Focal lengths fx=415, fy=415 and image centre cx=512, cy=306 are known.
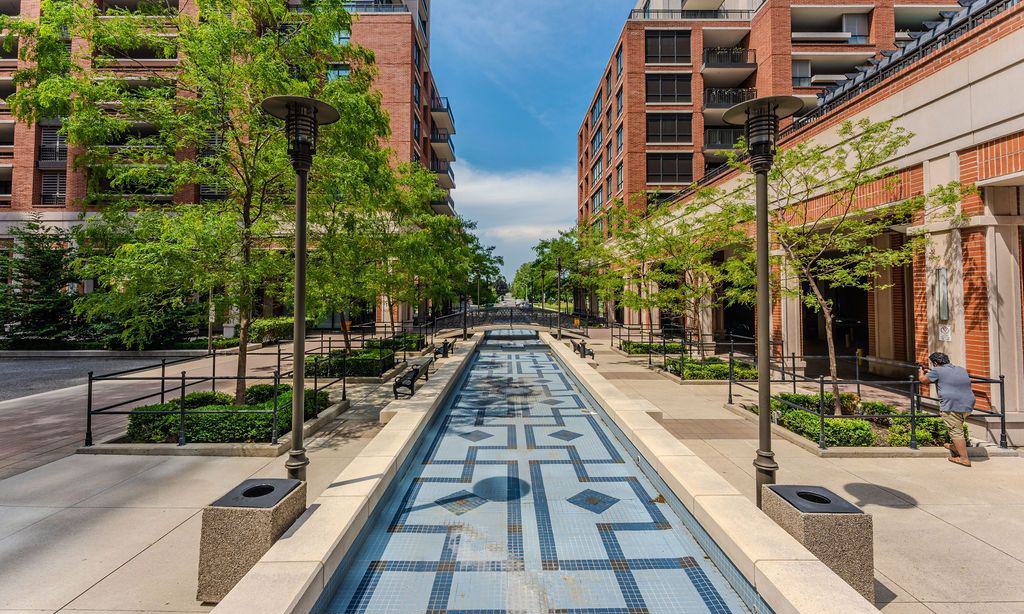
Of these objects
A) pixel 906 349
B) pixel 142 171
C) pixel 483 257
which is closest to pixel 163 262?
pixel 142 171

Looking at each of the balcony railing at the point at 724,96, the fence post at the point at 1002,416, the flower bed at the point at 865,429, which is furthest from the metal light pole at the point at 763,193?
the balcony railing at the point at 724,96

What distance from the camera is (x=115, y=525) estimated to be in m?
4.91

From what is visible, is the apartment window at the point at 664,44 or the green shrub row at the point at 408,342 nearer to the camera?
the green shrub row at the point at 408,342

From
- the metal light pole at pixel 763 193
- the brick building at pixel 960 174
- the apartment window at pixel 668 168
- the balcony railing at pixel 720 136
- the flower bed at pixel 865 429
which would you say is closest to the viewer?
the metal light pole at pixel 763 193

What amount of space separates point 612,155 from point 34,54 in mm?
39305

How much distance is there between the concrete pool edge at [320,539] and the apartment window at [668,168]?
3445 cm

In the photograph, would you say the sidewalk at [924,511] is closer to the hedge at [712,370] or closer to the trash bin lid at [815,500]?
the trash bin lid at [815,500]

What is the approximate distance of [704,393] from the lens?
12.1 m

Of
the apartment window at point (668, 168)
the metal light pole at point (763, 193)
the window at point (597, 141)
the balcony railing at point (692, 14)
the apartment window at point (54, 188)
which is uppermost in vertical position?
the balcony railing at point (692, 14)

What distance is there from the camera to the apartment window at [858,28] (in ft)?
104

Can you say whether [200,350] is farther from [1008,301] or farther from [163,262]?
[1008,301]

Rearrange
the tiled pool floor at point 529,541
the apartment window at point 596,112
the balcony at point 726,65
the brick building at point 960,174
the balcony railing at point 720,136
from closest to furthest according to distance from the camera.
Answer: the tiled pool floor at point 529,541 → the brick building at point 960,174 → the balcony at point 726,65 → the balcony railing at point 720,136 → the apartment window at point 596,112

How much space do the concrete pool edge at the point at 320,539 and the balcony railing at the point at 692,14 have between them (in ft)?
137

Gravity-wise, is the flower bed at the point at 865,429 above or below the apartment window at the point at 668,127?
below
